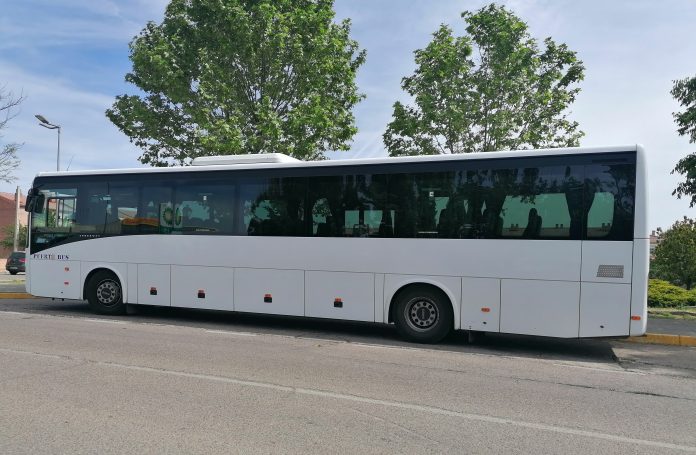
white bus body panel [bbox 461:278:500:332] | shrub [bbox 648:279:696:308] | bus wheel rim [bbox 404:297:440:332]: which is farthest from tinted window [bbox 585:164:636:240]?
shrub [bbox 648:279:696:308]

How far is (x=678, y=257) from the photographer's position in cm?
2370

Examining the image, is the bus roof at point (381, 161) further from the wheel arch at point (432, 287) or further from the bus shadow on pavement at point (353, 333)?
the bus shadow on pavement at point (353, 333)

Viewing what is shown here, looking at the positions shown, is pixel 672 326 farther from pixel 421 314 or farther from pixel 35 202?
pixel 35 202

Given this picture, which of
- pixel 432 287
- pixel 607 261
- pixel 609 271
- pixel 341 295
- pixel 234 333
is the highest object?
pixel 607 261

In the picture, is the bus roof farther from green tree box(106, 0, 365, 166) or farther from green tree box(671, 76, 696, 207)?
green tree box(671, 76, 696, 207)

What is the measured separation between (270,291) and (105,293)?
4.40 meters

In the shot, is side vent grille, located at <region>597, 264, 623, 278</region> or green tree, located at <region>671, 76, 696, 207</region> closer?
side vent grille, located at <region>597, 264, 623, 278</region>

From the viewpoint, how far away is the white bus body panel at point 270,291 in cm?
1043

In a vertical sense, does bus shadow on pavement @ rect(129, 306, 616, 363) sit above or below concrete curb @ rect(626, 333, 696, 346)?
below

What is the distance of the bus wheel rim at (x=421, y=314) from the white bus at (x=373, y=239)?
0.04 metres

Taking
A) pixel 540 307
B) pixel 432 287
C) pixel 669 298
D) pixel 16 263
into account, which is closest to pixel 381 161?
pixel 432 287

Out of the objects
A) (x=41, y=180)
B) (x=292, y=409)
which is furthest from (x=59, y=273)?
(x=292, y=409)

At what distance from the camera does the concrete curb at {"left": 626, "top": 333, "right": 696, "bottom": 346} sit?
1011cm

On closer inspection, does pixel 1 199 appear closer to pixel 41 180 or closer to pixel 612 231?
pixel 41 180
